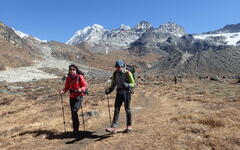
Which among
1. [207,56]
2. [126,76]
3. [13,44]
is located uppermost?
[13,44]

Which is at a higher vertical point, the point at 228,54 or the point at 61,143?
the point at 228,54

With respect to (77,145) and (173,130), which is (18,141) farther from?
(173,130)

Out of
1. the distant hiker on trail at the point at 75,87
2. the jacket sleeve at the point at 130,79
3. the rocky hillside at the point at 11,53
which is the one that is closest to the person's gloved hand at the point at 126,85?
the jacket sleeve at the point at 130,79

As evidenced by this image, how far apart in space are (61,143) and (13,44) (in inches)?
5446

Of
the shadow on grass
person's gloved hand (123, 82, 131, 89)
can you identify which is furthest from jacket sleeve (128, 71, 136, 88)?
the shadow on grass

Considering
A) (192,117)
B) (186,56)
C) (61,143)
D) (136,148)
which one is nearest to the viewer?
(136,148)

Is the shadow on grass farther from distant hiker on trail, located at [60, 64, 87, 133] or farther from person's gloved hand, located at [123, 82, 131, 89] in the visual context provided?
person's gloved hand, located at [123, 82, 131, 89]

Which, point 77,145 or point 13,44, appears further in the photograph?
point 13,44

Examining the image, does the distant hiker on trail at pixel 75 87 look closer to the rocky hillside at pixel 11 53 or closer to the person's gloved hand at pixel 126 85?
the person's gloved hand at pixel 126 85

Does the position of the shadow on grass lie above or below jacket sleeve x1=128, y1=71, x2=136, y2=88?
below

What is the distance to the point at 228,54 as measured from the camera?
381 ft

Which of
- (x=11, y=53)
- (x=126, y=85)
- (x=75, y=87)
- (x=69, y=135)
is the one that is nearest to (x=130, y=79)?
(x=126, y=85)

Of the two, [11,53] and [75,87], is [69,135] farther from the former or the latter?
[11,53]

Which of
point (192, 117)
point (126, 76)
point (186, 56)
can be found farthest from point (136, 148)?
point (186, 56)
